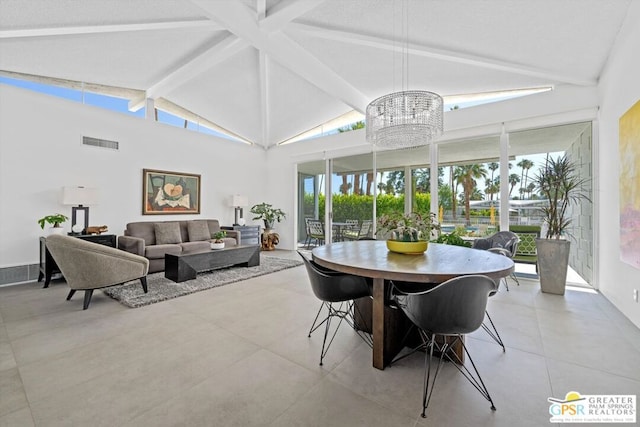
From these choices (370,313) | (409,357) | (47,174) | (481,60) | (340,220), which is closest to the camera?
(409,357)

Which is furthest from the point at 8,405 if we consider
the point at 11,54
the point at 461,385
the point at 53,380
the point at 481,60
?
the point at 481,60

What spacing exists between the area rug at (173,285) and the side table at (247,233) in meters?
1.61

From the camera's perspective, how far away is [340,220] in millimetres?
6945

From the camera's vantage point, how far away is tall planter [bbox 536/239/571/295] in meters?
3.66

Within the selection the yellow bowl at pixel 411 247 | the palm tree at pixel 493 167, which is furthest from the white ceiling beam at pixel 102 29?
the palm tree at pixel 493 167

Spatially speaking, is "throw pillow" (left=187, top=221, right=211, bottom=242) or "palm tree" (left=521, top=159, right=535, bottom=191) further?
"throw pillow" (left=187, top=221, right=211, bottom=242)

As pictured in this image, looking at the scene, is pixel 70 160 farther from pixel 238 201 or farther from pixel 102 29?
pixel 238 201

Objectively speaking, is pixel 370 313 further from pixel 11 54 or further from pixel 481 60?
pixel 11 54

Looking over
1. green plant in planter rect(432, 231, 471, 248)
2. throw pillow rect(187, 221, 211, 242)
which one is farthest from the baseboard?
green plant in planter rect(432, 231, 471, 248)

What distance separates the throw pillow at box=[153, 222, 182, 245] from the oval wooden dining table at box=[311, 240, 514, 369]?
4077mm

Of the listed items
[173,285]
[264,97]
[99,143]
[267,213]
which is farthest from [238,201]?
[173,285]

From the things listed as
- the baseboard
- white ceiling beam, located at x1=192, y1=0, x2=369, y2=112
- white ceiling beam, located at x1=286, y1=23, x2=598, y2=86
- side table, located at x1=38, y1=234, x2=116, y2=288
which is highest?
white ceiling beam, located at x1=192, y1=0, x2=369, y2=112

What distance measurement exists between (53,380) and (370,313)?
235cm

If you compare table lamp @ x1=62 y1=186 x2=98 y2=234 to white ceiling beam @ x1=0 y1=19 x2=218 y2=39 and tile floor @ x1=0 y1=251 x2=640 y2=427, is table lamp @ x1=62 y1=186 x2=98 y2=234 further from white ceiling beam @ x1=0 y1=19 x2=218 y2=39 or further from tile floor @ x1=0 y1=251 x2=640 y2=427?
white ceiling beam @ x1=0 y1=19 x2=218 y2=39
